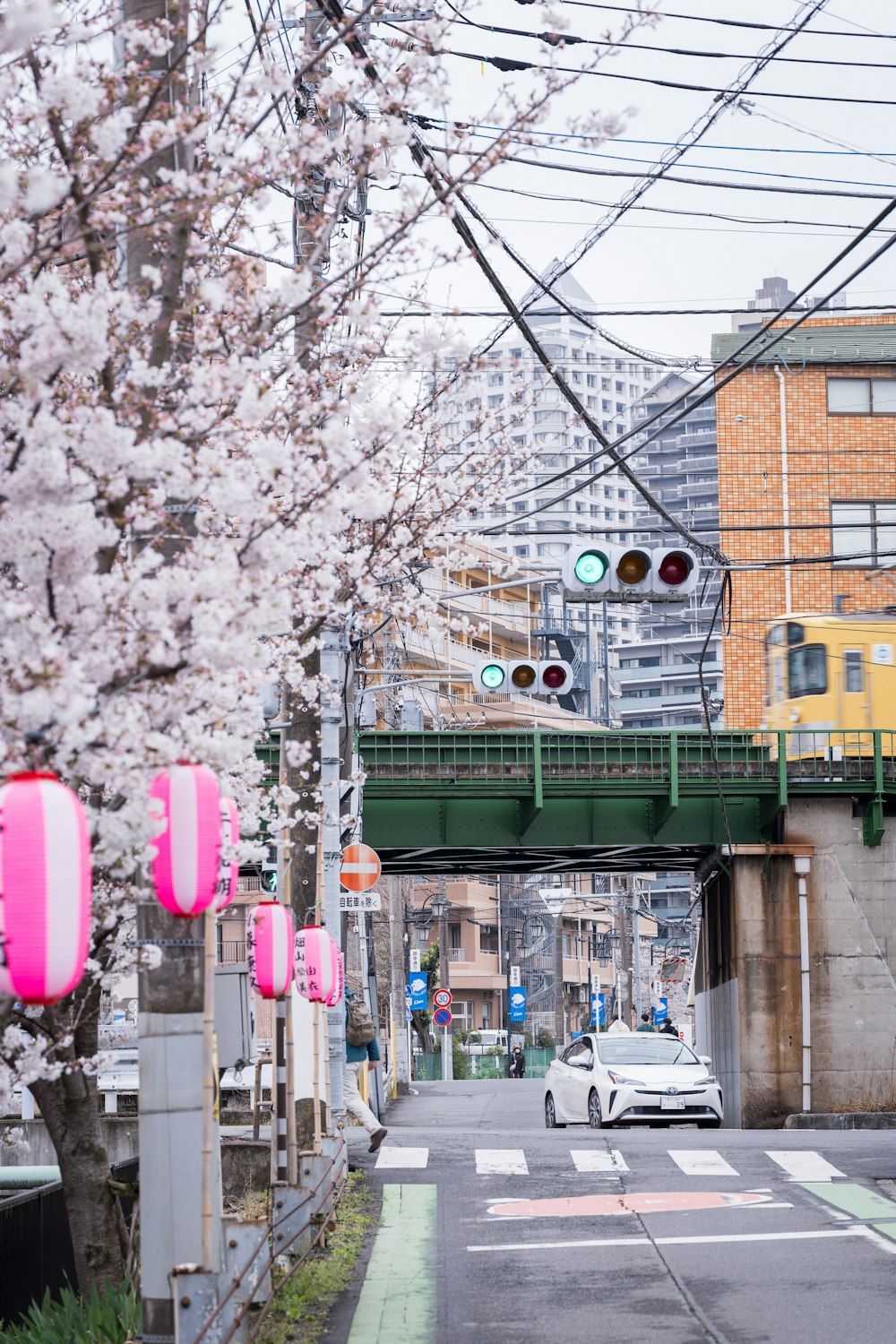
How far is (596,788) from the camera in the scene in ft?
113

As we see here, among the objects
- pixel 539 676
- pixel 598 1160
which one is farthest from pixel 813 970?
pixel 598 1160

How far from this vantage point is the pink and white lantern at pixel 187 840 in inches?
313

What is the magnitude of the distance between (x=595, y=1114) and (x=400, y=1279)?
12704 millimetres

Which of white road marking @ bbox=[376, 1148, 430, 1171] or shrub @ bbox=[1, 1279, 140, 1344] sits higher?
shrub @ bbox=[1, 1279, 140, 1344]

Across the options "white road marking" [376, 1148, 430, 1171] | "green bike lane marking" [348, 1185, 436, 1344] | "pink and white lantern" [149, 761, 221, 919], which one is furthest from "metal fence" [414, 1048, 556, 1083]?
"pink and white lantern" [149, 761, 221, 919]

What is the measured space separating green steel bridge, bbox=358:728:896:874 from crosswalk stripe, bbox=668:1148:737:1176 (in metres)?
14.0

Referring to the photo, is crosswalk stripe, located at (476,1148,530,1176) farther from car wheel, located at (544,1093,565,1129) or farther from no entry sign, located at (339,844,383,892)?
car wheel, located at (544,1093,565,1129)

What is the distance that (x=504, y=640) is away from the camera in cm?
9850

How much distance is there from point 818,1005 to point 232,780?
24.6 m

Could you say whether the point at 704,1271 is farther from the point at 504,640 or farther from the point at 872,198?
the point at 504,640

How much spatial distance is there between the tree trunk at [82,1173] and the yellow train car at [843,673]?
27309 mm

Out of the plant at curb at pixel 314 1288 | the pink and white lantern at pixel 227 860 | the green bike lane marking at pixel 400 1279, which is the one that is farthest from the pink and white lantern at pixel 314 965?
the pink and white lantern at pixel 227 860

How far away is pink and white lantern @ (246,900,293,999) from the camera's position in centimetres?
1247

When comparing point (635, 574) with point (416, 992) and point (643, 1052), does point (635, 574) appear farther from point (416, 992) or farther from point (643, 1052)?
point (416, 992)
